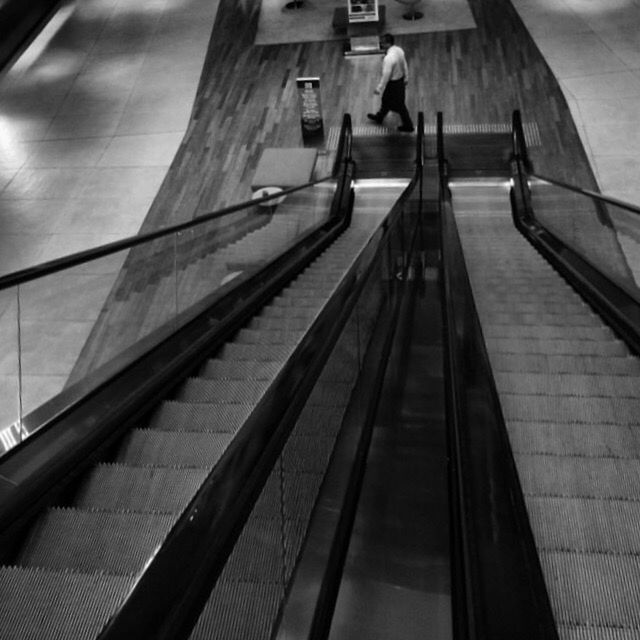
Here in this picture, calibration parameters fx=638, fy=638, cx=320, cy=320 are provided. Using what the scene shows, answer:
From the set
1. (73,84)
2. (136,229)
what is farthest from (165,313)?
(73,84)

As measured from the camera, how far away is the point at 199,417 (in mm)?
2791

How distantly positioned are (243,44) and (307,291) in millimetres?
9469

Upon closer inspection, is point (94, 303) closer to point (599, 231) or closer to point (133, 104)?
point (599, 231)

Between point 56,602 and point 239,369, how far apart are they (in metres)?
1.83

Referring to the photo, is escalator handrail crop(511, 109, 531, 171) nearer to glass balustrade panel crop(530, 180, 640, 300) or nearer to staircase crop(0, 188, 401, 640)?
glass balustrade panel crop(530, 180, 640, 300)

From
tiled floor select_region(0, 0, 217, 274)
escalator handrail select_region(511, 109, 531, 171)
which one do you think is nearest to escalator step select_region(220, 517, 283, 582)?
tiled floor select_region(0, 0, 217, 274)

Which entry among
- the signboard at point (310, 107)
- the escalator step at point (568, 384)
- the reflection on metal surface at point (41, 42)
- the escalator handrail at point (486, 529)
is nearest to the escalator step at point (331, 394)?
the escalator handrail at point (486, 529)

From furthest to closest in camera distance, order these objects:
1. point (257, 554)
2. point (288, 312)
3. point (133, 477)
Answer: point (288, 312) < point (133, 477) < point (257, 554)

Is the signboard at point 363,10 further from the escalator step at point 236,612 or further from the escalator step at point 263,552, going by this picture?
the escalator step at point 236,612

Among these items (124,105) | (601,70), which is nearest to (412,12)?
(601,70)

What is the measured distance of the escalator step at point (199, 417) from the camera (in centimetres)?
275

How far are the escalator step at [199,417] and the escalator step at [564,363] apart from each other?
132 cm

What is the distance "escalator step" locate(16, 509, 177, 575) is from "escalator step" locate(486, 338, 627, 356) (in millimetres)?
2126

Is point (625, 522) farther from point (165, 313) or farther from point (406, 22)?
point (406, 22)
